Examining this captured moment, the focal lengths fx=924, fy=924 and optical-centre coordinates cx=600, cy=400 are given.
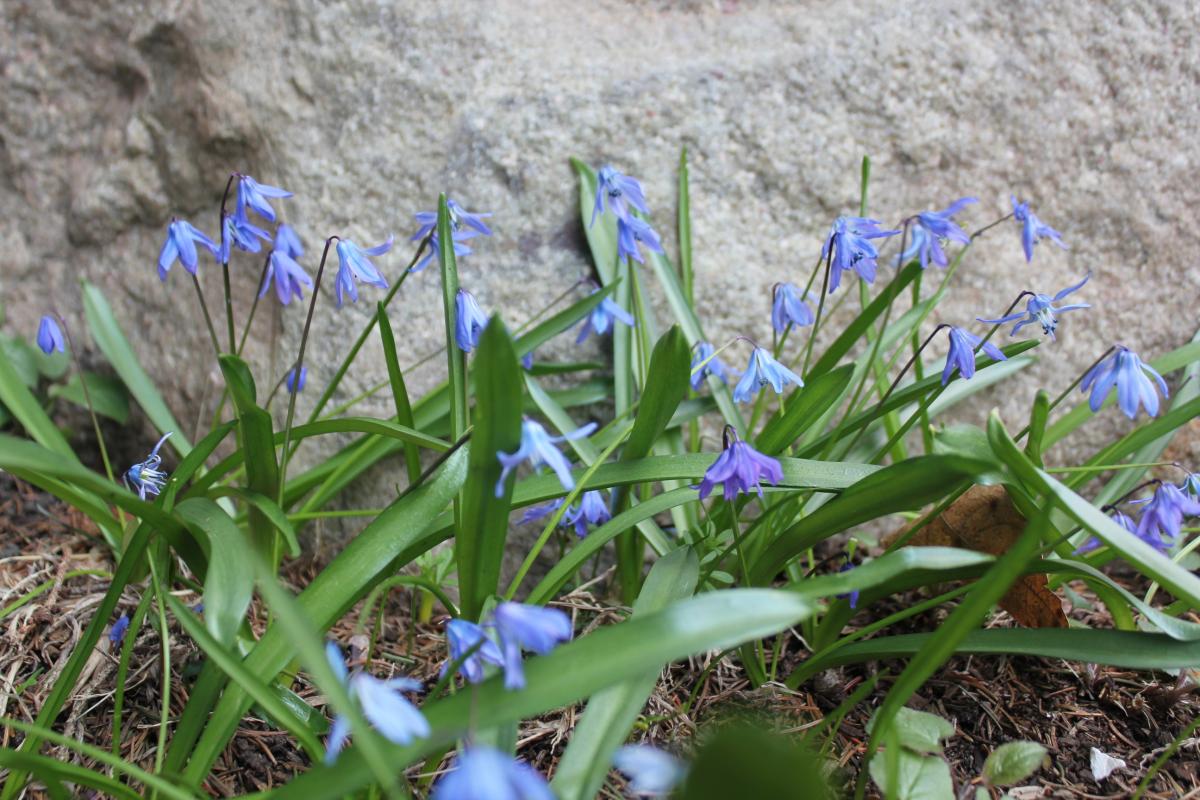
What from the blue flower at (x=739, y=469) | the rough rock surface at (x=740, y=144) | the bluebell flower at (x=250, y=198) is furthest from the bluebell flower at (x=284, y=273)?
the blue flower at (x=739, y=469)

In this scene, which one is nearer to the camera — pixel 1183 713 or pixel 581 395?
pixel 1183 713

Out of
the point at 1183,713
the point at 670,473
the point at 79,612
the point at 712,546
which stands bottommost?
Result: the point at 1183,713

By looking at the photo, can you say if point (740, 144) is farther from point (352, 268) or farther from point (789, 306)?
point (352, 268)

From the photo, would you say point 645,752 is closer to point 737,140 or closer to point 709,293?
point 709,293

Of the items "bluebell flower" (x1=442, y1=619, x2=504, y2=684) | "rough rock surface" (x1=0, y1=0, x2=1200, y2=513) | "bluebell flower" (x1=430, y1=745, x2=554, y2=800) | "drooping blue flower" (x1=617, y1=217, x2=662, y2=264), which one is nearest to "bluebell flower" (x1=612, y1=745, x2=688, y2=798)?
"bluebell flower" (x1=430, y1=745, x2=554, y2=800)

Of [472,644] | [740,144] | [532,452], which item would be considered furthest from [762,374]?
[740,144]

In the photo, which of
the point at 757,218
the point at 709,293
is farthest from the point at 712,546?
the point at 757,218
